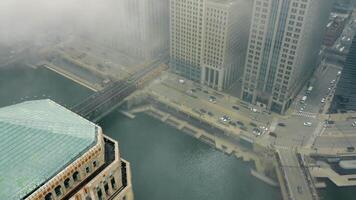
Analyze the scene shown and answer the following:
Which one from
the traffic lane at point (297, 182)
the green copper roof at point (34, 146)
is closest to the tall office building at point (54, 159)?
the green copper roof at point (34, 146)

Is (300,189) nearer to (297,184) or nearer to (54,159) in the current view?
Answer: (297,184)

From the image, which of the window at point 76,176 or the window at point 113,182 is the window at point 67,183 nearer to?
the window at point 76,176

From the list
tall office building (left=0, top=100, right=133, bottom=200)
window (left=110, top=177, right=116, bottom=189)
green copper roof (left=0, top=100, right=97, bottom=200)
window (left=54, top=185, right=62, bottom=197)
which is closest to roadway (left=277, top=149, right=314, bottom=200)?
tall office building (left=0, top=100, right=133, bottom=200)

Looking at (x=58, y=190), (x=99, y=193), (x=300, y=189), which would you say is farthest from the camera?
(x=300, y=189)

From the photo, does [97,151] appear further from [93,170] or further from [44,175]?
[44,175]

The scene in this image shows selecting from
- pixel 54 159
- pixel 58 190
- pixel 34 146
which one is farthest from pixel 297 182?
pixel 34 146

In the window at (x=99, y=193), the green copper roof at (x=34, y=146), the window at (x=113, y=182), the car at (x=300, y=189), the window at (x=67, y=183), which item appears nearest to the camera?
the green copper roof at (x=34, y=146)

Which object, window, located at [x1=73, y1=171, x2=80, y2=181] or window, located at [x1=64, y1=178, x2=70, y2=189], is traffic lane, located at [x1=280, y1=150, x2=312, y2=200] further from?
window, located at [x1=64, y1=178, x2=70, y2=189]
